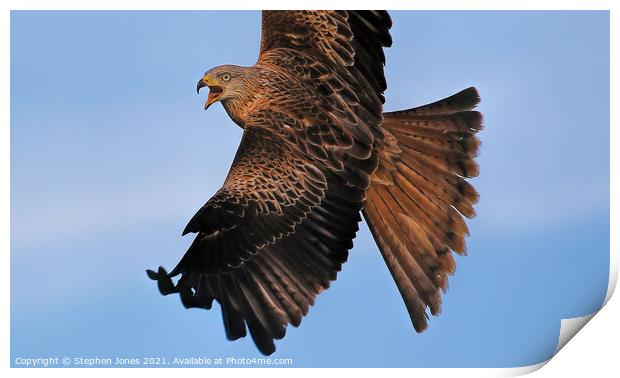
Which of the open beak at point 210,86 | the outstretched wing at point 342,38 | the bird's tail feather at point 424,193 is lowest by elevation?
the bird's tail feather at point 424,193

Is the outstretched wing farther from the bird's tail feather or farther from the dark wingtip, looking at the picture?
the dark wingtip

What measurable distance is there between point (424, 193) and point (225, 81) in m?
0.67

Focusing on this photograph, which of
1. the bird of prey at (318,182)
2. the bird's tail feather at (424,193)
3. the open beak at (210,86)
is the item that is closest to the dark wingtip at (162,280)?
the bird of prey at (318,182)

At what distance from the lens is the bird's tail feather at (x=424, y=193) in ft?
7.64

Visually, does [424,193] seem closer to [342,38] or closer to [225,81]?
[342,38]

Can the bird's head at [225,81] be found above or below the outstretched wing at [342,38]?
below

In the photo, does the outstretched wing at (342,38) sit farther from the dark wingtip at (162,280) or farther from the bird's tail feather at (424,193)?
the dark wingtip at (162,280)

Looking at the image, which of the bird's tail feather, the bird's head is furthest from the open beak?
the bird's tail feather

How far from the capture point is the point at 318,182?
230 centimetres

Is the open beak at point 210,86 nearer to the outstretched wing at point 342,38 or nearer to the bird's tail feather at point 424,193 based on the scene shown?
the outstretched wing at point 342,38
